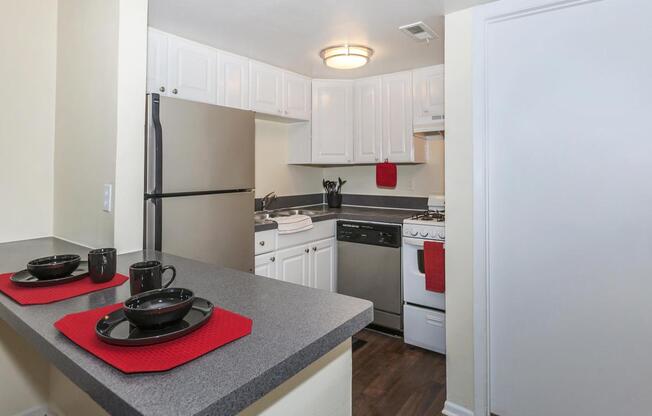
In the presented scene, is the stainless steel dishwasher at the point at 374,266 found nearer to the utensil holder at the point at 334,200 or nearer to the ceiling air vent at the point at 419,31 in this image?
the utensil holder at the point at 334,200

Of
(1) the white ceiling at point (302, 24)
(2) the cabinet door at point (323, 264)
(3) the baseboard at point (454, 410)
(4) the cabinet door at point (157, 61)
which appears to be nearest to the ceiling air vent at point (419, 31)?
(1) the white ceiling at point (302, 24)

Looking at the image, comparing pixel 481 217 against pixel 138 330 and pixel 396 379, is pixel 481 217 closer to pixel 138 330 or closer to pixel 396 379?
pixel 396 379

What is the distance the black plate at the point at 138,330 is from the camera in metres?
0.72

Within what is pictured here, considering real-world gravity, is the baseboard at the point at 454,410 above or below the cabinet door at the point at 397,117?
below

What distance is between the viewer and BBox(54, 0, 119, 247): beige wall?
5.10 ft

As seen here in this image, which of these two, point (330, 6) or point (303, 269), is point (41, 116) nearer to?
point (330, 6)

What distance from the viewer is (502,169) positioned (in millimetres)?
1843

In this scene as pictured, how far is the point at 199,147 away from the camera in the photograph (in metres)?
2.08

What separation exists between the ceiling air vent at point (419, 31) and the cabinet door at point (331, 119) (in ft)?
3.71

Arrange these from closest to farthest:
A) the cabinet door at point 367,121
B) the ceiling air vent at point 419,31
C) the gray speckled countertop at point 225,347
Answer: the gray speckled countertop at point 225,347 < the ceiling air vent at point 419,31 < the cabinet door at point 367,121

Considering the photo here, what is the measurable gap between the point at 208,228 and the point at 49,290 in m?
1.07

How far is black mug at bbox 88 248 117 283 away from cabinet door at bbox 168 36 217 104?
1552mm

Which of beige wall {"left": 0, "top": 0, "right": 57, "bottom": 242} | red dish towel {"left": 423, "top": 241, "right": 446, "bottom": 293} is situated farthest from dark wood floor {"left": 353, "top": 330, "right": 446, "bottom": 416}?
beige wall {"left": 0, "top": 0, "right": 57, "bottom": 242}

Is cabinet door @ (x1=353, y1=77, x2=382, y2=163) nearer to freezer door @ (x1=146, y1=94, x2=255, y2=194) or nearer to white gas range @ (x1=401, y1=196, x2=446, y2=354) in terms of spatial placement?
white gas range @ (x1=401, y1=196, x2=446, y2=354)
